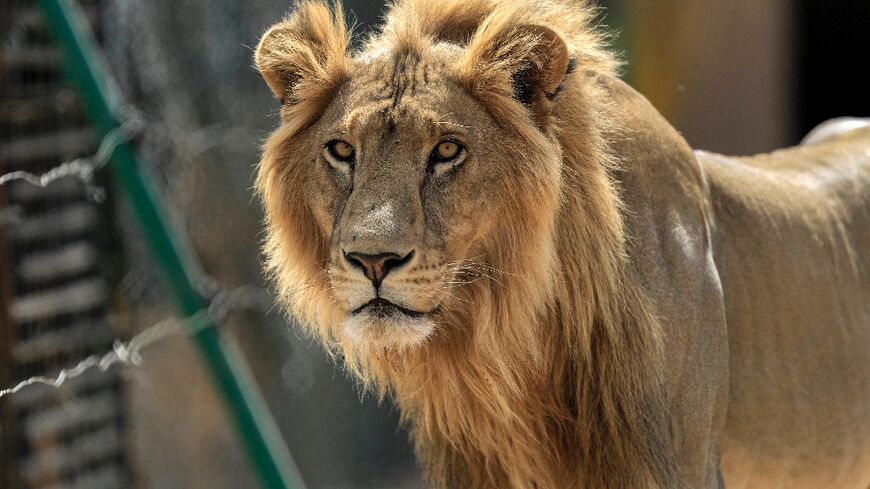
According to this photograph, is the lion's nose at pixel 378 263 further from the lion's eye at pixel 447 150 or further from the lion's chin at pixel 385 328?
the lion's eye at pixel 447 150

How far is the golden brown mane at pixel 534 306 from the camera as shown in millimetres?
2412

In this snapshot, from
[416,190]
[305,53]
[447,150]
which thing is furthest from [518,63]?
[305,53]

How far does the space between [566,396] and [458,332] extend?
316 mm

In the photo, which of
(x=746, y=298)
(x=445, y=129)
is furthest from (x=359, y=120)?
(x=746, y=298)

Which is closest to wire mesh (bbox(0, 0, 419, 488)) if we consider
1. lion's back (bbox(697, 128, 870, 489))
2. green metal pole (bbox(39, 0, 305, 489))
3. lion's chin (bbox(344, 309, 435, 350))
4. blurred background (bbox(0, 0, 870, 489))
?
blurred background (bbox(0, 0, 870, 489))

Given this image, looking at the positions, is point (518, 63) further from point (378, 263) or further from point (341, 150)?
point (378, 263)

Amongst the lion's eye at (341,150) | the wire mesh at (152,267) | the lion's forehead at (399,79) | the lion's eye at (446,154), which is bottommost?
the wire mesh at (152,267)

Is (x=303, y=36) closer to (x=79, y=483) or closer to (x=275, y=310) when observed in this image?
(x=79, y=483)

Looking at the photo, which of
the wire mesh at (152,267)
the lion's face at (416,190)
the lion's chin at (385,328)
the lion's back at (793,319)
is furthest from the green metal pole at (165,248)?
the lion's back at (793,319)

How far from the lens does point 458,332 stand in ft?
8.08

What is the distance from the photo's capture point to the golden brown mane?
241 cm

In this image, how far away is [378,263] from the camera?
217 centimetres

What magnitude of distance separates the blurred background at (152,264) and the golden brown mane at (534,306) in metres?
1.08

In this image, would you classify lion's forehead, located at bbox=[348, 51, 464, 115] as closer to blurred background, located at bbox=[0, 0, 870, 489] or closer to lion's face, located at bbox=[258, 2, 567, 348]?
lion's face, located at bbox=[258, 2, 567, 348]
